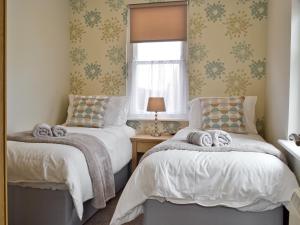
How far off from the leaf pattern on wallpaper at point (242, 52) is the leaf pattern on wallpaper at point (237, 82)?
160 mm

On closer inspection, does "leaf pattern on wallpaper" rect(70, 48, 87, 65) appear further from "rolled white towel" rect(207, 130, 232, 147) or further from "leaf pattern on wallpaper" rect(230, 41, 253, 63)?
"rolled white towel" rect(207, 130, 232, 147)

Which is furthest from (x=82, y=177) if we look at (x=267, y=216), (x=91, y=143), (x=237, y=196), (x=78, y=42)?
(x=78, y=42)

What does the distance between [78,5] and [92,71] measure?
945 mm

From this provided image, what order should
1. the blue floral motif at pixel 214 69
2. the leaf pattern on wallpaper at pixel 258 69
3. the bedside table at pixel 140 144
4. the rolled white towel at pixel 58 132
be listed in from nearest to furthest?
the rolled white towel at pixel 58 132, the bedside table at pixel 140 144, the leaf pattern on wallpaper at pixel 258 69, the blue floral motif at pixel 214 69

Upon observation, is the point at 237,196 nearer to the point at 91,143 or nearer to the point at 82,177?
the point at 82,177

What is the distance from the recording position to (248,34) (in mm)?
3555

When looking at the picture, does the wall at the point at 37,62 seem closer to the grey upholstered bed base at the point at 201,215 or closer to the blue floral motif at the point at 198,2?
the blue floral motif at the point at 198,2

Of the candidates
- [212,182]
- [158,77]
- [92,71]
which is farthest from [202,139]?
[92,71]

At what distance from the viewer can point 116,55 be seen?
3.99 m

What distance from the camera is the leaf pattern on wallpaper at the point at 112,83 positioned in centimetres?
399

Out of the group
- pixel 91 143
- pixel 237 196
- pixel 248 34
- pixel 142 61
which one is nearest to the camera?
pixel 237 196

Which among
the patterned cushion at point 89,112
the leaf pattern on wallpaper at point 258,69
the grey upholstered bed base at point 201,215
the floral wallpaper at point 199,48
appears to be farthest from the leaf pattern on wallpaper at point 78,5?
the grey upholstered bed base at point 201,215

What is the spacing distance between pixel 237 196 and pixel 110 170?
128 cm

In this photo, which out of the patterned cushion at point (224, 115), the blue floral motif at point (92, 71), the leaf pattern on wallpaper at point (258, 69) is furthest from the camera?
the blue floral motif at point (92, 71)
